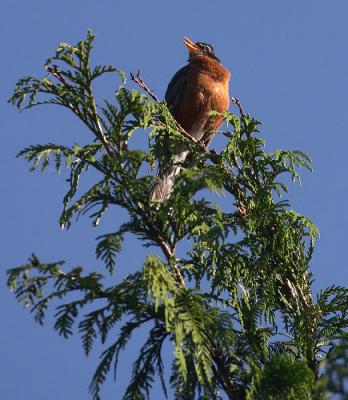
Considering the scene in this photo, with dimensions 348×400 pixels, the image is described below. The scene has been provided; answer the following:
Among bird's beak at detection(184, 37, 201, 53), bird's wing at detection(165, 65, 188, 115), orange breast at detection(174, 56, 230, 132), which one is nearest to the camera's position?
orange breast at detection(174, 56, 230, 132)

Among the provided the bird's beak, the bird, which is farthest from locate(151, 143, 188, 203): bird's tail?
A: the bird's beak

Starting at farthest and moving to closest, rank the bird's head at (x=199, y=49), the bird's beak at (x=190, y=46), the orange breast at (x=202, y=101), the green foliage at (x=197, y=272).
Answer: the bird's beak at (x=190, y=46) → the bird's head at (x=199, y=49) → the orange breast at (x=202, y=101) → the green foliage at (x=197, y=272)

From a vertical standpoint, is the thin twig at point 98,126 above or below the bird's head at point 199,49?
below

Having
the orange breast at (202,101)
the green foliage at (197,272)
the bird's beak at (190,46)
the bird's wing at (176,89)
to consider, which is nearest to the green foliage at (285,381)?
the green foliage at (197,272)

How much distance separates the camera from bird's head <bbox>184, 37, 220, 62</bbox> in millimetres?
8156

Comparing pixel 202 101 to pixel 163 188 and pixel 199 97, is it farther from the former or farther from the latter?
pixel 163 188

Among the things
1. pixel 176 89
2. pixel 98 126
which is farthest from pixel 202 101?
pixel 98 126

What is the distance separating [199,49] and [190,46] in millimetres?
153

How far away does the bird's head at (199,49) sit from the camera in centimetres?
816

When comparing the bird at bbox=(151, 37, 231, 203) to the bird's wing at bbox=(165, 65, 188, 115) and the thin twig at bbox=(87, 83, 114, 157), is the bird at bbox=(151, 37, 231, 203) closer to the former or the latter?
the bird's wing at bbox=(165, 65, 188, 115)

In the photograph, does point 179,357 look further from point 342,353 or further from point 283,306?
point 283,306

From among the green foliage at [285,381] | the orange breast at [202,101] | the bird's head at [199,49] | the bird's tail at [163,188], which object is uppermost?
the bird's head at [199,49]

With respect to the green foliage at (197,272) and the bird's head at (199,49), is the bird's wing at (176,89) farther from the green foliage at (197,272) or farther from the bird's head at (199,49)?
the green foliage at (197,272)

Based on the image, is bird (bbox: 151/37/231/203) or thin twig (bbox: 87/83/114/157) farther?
bird (bbox: 151/37/231/203)
